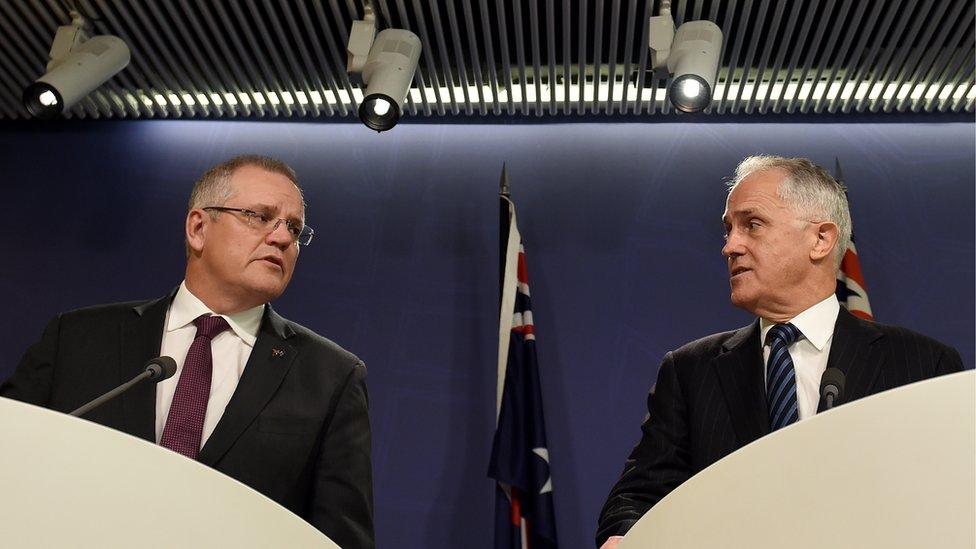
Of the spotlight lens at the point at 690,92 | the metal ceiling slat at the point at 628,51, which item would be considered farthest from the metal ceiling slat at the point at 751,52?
the spotlight lens at the point at 690,92

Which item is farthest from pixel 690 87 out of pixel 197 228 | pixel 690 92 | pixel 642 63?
pixel 197 228

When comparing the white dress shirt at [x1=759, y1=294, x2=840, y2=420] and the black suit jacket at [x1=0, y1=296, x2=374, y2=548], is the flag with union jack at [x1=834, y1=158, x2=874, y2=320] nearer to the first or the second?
the white dress shirt at [x1=759, y1=294, x2=840, y2=420]

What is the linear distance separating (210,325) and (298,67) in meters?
2.28

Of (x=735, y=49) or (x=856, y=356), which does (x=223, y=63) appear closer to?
(x=735, y=49)

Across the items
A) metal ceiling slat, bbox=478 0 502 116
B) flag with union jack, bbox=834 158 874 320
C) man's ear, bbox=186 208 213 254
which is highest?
metal ceiling slat, bbox=478 0 502 116

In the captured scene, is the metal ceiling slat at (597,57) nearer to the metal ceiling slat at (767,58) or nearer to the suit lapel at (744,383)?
the metal ceiling slat at (767,58)

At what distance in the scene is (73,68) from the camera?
4.28 metres

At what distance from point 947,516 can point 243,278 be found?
2.05m

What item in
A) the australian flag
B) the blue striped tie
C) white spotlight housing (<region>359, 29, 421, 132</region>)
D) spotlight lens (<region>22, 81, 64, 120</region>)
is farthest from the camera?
spotlight lens (<region>22, 81, 64, 120</region>)

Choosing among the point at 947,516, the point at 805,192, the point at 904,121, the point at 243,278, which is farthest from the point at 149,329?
the point at 904,121

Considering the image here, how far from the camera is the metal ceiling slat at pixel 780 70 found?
4.23 metres

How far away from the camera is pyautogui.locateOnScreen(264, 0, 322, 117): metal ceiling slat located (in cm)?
441

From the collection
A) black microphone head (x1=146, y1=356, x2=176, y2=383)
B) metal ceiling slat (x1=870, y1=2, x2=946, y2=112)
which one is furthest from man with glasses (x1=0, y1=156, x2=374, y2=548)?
metal ceiling slat (x1=870, y1=2, x2=946, y2=112)

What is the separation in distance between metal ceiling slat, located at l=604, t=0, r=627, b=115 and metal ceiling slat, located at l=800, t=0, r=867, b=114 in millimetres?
864
